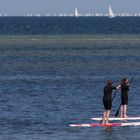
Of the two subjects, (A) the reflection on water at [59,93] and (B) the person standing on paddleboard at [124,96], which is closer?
(A) the reflection on water at [59,93]

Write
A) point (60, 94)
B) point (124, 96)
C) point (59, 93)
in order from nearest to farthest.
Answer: point (124, 96) < point (60, 94) < point (59, 93)

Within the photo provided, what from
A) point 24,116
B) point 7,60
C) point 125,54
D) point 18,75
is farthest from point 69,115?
point 125,54

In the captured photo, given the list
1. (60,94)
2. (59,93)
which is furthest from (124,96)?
(59,93)

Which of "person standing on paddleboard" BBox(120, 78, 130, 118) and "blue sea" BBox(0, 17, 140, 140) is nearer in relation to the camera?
"blue sea" BBox(0, 17, 140, 140)

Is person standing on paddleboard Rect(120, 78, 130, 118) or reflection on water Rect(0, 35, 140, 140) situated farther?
person standing on paddleboard Rect(120, 78, 130, 118)

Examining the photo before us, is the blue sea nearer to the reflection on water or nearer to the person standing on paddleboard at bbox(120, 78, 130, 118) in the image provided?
the reflection on water

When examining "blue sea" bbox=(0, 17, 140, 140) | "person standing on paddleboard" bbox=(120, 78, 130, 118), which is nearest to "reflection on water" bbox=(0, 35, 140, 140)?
"blue sea" bbox=(0, 17, 140, 140)

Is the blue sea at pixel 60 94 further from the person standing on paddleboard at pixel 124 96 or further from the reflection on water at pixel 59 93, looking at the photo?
the person standing on paddleboard at pixel 124 96

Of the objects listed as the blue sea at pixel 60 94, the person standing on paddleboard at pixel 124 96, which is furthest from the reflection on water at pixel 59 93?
the person standing on paddleboard at pixel 124 96

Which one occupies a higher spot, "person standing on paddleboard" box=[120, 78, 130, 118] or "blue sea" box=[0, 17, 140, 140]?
"person standing on paddleboard" box=[120, 78, 130, 118]

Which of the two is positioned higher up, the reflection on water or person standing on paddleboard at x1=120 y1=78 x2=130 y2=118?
person standing on paddleboard at x1=120 y1=78 x2=130 y2=118

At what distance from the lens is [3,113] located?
34.9 meters

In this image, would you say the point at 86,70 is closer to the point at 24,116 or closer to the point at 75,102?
the point at 75,102

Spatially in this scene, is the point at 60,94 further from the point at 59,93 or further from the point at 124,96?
the point at 124,96
